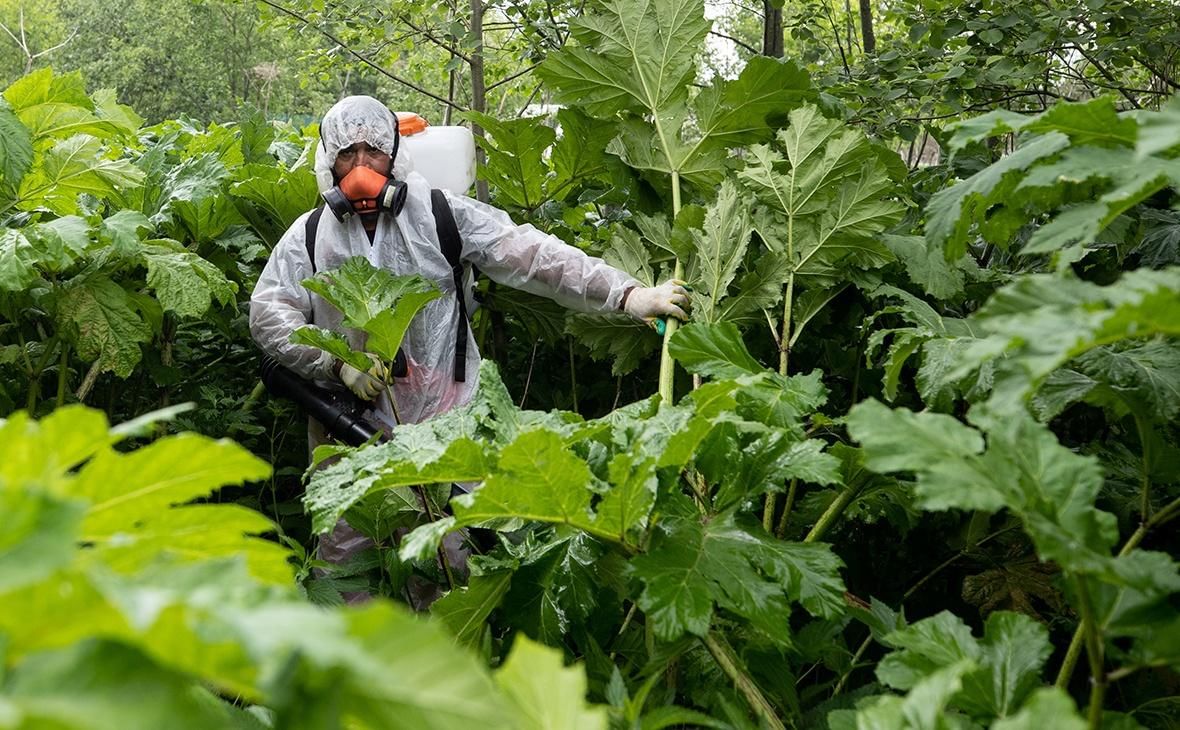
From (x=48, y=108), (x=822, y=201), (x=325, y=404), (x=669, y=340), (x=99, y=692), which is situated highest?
(x=48, y=108)

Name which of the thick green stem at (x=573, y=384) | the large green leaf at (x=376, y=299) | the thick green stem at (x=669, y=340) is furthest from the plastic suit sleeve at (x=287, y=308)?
the thick green stem at (x=669, y=340)

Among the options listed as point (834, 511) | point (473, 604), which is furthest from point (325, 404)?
point (834, 511)

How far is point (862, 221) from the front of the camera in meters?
2.56

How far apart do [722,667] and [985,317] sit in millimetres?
788

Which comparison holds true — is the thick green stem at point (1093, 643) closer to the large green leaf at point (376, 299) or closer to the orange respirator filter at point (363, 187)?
the large green leaf at point (376, 299)

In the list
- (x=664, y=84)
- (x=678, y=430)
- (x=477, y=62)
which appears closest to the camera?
(x=678, y=430)

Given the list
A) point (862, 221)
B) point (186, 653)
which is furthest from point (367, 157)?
point (186, 653)

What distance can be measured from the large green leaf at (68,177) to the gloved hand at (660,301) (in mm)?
1553

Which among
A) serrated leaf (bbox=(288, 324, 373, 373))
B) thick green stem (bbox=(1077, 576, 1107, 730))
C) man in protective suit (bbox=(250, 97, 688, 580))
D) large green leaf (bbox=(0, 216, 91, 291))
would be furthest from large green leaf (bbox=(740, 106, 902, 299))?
large green leaf (bbox=(0, 216, 91, 291))

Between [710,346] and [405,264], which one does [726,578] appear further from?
[405,264]

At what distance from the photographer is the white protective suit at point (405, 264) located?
3398 mm

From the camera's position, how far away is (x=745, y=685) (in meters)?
1.62

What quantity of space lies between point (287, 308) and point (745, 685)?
2272 mm

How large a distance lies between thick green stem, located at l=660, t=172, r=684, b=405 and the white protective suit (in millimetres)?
448
